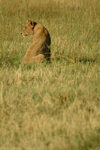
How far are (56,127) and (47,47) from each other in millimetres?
3283

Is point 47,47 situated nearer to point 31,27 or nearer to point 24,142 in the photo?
point 31,27

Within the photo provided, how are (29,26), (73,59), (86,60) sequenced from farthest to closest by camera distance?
(29,26), (86,60), (73,59)

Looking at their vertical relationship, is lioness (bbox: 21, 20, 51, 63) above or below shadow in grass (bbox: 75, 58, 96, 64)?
above

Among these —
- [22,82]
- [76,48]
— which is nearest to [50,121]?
[22,82]

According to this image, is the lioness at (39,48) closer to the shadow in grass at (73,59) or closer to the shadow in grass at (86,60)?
the shadow in grass at (73,59)

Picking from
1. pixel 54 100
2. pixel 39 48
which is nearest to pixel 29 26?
pixel 39 48

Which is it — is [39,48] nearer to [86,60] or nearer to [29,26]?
[29,26]

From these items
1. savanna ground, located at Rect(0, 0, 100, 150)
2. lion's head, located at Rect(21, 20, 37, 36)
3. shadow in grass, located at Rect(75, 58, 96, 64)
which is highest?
lion's head, located at Rect(21, 20, 37, 36)

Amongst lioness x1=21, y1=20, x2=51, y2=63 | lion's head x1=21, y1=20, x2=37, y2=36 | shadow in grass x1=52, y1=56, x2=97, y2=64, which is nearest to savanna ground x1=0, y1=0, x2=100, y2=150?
shadow in grass x1=52, y1=56, x2=97, y2=64

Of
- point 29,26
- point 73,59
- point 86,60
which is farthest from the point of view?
point 29,26

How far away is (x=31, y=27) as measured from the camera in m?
6.36

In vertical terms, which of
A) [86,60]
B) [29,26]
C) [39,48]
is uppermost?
[29,26]

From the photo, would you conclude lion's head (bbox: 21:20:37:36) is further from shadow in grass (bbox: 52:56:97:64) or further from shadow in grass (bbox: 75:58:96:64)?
shadow in grass (bbox: 75:58:96:64)

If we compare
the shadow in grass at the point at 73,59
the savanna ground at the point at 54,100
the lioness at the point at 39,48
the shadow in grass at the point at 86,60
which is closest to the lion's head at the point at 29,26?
the lioness at the point at 39,48
